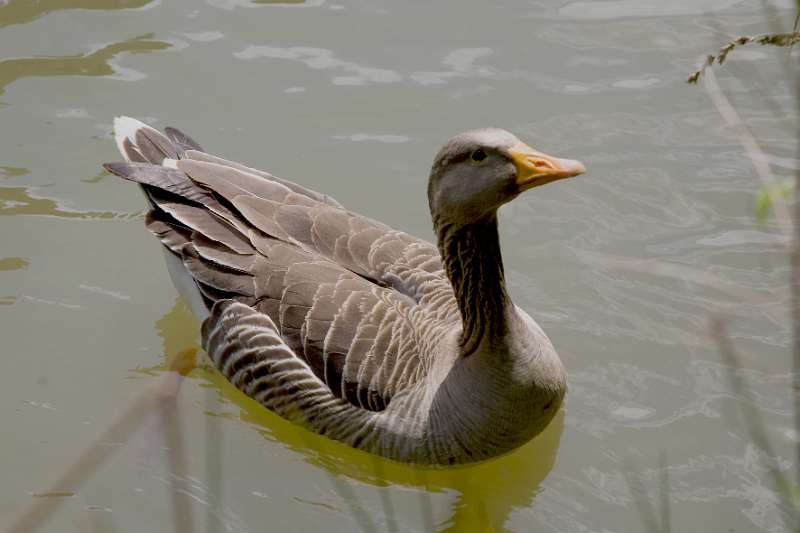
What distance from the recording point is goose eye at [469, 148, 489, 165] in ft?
Answer: 18.1

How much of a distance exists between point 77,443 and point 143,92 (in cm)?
359

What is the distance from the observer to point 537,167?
534 cm

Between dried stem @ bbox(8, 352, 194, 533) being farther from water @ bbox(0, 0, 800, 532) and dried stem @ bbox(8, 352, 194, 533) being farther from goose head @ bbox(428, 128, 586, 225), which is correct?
goose head @ bbox(428, 128, 586, 225)

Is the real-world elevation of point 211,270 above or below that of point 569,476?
above

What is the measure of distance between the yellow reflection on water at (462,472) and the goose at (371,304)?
0.19 metres

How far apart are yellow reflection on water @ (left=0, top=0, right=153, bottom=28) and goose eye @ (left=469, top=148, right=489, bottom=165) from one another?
5685 millimetres

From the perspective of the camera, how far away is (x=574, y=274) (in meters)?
7.68

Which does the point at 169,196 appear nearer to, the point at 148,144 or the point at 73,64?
the point at 148,144

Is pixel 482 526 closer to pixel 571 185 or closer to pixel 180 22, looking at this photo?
pixel 571 185

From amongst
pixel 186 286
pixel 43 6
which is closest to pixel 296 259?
pixel 186 286

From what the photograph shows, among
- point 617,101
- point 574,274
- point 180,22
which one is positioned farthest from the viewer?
point 180,22

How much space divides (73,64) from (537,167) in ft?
18.4

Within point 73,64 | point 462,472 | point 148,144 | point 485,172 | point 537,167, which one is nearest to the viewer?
point 537,167

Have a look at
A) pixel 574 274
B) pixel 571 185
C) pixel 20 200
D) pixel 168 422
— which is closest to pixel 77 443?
Answer: pixel 168 422
